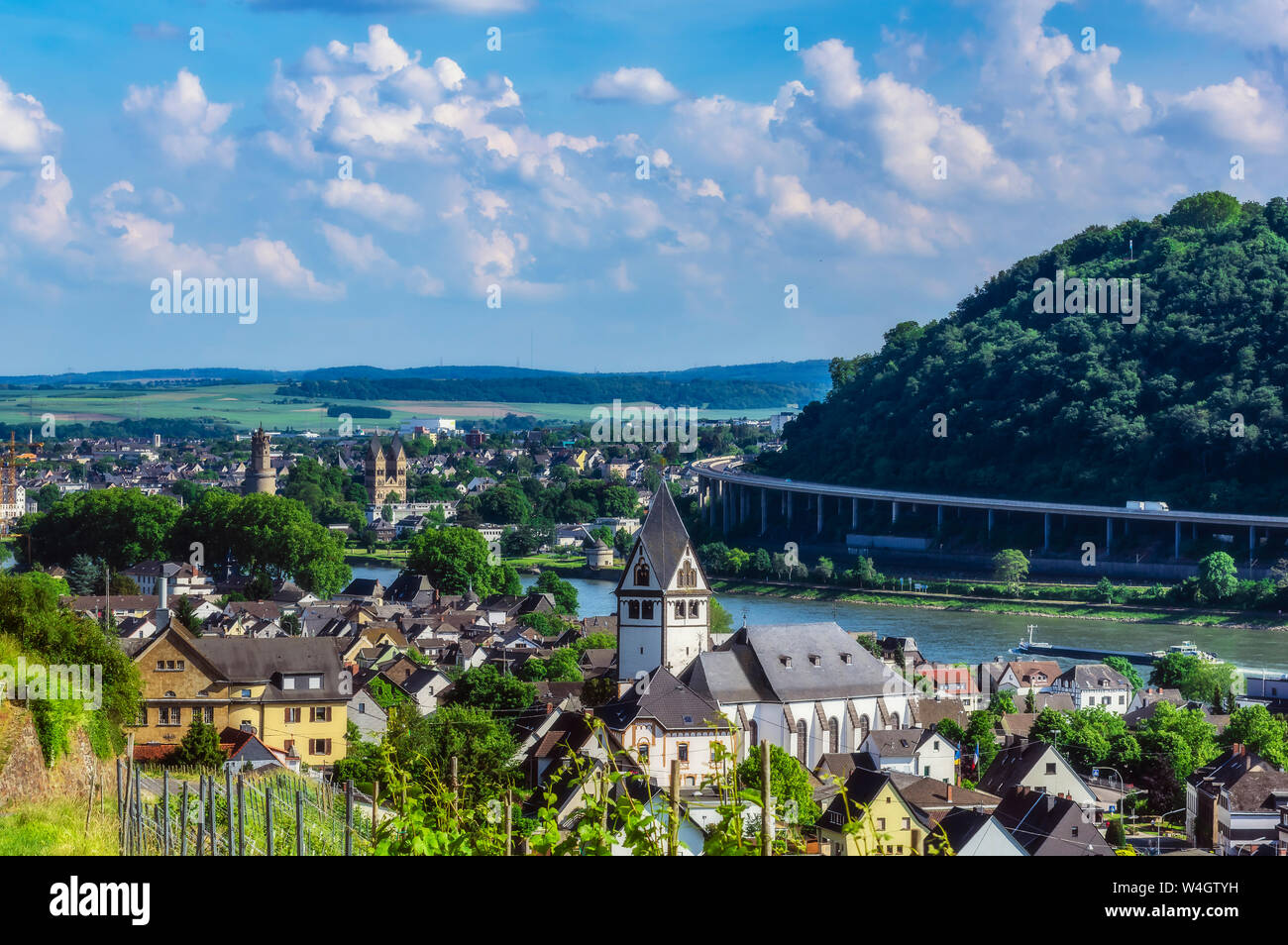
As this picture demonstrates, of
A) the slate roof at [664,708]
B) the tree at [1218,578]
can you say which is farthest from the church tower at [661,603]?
the tree at [1218,578]

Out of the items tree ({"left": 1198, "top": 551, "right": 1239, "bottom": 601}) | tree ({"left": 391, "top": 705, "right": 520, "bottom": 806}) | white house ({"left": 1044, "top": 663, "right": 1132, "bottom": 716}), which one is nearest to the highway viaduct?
tree ({"left": 1198, "top": 551, "right": 1239, "bottom": 601})

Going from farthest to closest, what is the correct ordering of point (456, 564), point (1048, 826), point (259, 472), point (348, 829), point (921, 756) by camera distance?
point (259, 472) → point (456, 564) → point (921, 756) → point (1048, 826) → point (348, 829)

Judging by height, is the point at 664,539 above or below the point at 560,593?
above

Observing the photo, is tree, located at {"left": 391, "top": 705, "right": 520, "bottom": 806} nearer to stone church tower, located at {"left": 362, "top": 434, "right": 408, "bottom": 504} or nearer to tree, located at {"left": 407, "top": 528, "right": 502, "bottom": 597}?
tree, located at {"left": 407, "top": 528, "right": 502, "bottom": 597}

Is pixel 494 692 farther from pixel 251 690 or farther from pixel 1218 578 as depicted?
pixel 1218 578

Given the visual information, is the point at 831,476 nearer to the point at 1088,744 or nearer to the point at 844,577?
the point at 844,577

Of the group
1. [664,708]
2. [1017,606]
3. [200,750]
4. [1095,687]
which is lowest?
[1017,606]

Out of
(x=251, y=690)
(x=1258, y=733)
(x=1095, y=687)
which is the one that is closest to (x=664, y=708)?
(x=251, y=690)
